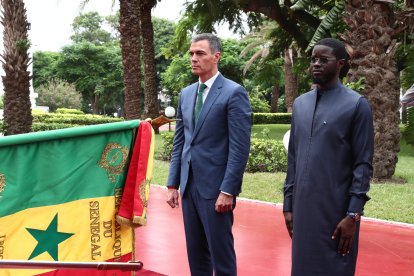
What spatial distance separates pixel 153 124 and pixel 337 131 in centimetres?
145

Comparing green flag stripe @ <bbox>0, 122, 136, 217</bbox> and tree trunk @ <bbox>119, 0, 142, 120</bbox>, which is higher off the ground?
tree trunk @ <bbox>119, 0, 142, 120</bbox>

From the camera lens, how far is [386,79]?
38.6ft

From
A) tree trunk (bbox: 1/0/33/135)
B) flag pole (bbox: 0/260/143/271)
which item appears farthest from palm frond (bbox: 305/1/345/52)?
flag pole (bbox: 0/260/143/271)

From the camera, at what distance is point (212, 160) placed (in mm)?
3846

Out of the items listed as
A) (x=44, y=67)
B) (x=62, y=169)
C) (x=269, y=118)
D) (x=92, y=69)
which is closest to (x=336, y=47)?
(x=62, y=169)

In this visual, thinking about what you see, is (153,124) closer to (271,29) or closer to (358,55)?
(358,55)

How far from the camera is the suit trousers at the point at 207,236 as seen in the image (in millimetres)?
3789

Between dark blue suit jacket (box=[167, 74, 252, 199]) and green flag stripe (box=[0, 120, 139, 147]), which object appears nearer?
green flag stripe (box=[0, 120, 139, 147])

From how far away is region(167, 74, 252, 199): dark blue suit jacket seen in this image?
12.4 feet

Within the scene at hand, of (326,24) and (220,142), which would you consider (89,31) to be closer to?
(326,24)

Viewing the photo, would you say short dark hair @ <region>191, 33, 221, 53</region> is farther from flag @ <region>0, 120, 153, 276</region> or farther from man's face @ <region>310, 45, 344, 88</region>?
man's face @ <region>310, 45, 344, 88</region>

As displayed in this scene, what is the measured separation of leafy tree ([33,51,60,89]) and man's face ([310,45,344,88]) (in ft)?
165

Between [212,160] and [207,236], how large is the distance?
0.49 meters

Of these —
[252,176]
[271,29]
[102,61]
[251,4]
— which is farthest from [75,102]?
[252,176]
